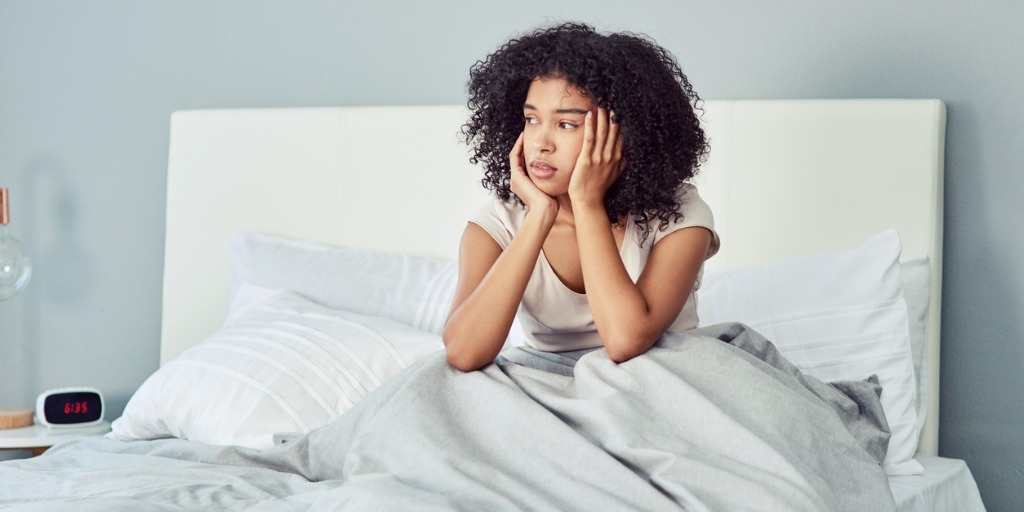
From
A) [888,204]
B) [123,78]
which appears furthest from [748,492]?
[123,78]

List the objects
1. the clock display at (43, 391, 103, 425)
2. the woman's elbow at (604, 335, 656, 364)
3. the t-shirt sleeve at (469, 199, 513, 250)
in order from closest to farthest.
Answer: the woman's elbow at (604, 335, 656, 364) → the t-shirt sleeve at (469, 199, 513, 250) → the clock display at (43, 391, 103, 425)

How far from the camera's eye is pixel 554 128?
163 centimetres

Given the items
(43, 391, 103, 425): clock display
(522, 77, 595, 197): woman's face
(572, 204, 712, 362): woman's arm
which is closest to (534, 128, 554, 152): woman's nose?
(522, 77, 595, 197): woman's face

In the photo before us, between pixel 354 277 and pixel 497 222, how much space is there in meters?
0.65

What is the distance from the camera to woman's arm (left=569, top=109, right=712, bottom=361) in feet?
4.83

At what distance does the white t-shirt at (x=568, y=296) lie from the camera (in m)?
1.68

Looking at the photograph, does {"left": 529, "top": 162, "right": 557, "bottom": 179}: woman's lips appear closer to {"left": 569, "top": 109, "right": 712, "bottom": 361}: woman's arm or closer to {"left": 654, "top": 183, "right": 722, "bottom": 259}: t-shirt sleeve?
{"left": 569, "top": 109, "right": 712, "bottom": 361}: woman's arm

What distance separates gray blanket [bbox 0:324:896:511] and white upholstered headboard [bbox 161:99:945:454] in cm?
58

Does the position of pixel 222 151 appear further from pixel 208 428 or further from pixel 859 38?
pixel 859 38

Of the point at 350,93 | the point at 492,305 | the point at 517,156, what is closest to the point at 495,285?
the point at 492,305

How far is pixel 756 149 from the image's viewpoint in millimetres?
2105

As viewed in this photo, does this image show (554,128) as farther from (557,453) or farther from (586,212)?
(557,453)

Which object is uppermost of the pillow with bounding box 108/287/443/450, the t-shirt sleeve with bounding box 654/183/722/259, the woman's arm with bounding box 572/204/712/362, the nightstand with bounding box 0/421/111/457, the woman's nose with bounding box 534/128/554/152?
the woman's nose with bounding box 534/128/554/152

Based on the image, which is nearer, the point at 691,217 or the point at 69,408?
the point at 691,217
